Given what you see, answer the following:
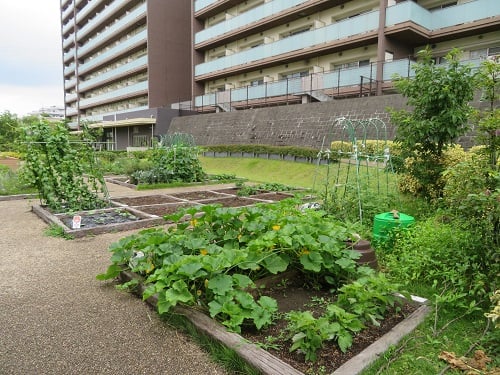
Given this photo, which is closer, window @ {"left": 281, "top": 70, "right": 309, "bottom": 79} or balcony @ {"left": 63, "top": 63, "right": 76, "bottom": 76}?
window @ {"left": 281, "top": 70, "right": 309, "bottom": 79}

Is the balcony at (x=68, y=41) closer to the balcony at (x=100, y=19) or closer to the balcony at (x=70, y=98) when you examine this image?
the balcony at (x=100, y=19)

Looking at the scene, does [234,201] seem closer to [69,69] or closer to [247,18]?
[247,18]

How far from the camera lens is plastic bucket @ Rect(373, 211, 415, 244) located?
4.09 meters

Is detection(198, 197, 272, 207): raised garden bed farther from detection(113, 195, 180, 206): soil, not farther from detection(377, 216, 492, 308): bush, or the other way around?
detection(377, 216, 492, 308): bush

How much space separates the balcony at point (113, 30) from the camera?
30.8 meters

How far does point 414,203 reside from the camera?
6.04 metres

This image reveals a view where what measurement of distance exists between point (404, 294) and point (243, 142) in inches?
646

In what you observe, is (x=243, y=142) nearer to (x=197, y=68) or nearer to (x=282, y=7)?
(x=282, y=7)

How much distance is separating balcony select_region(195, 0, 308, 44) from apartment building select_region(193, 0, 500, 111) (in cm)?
6

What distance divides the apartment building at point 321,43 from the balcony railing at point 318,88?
5cm

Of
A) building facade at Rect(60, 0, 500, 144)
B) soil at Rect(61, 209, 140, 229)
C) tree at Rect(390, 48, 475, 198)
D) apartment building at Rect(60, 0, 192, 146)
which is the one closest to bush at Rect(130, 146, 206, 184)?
building facade at Rect(60, 0, 500, 144)

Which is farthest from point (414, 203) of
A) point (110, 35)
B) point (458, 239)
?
point (110, 35)

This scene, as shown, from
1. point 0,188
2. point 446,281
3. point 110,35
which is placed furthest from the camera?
point 110,35

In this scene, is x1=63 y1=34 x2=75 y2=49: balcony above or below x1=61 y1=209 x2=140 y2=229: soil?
above
